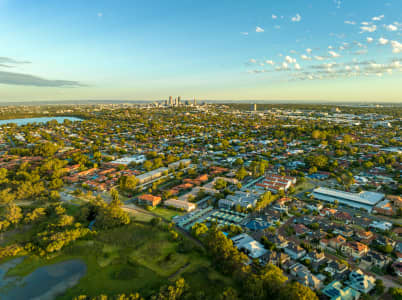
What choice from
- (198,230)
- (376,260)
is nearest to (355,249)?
(376,260)

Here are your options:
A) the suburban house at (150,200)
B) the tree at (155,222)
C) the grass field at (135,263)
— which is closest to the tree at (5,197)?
the grass field at (135,263)

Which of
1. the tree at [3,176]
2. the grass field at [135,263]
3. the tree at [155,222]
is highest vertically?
the tree at [3,176]

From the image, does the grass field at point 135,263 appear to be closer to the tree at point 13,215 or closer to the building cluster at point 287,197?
the building cluster at point 287,197

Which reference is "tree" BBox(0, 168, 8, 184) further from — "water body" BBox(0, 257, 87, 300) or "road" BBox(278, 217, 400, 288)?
"road" BBox(278, 217, 400, 288)

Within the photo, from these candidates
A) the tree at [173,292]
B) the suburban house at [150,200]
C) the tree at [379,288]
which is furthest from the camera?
the suburban house at [150,200]

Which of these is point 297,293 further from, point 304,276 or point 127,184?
point 127,184
